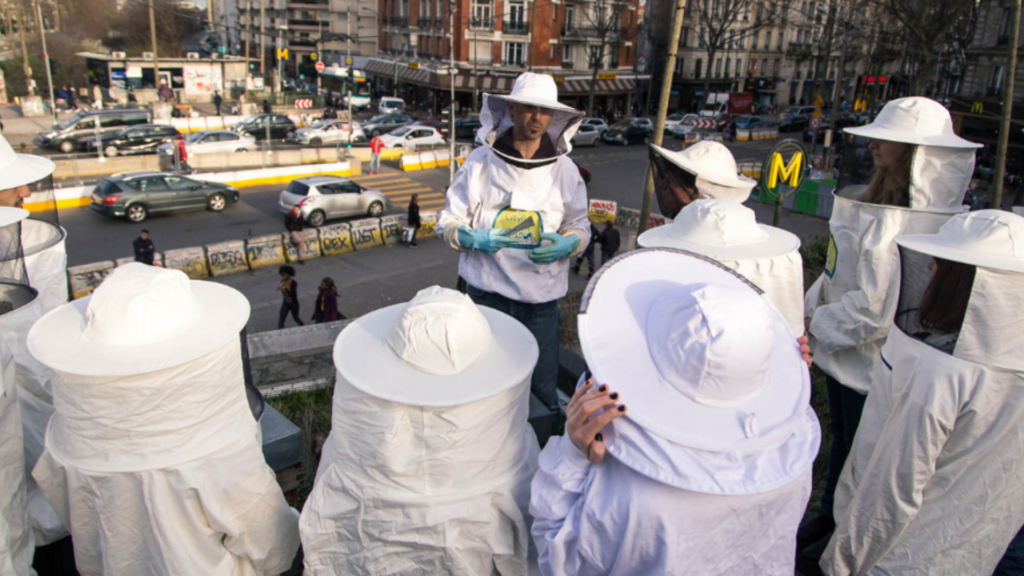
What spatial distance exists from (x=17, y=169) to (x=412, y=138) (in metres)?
28.3

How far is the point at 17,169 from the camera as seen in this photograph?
3656 mm

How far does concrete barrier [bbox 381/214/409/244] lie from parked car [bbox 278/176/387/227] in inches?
83.0

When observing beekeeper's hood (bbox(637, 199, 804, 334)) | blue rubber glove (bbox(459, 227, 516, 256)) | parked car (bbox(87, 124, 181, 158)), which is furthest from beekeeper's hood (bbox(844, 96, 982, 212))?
parked car (bbox(87, 124, 181, 158))

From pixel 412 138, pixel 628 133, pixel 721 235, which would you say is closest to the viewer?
pixel 721 235

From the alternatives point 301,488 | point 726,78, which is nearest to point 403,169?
point 301,488

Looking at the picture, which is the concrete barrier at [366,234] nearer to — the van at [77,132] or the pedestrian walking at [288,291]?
the pedestrian walking at [288,291]

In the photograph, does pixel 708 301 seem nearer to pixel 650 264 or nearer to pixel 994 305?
pixel 650 264

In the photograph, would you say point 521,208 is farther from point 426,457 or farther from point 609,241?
point 609,241

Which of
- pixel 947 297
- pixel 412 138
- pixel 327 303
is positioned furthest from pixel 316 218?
pixel 947 297

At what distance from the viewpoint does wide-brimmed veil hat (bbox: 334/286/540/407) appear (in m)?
2.66

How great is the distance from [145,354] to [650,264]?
2.01m

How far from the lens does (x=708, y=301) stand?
6.46 feet

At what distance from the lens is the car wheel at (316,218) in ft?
64.8

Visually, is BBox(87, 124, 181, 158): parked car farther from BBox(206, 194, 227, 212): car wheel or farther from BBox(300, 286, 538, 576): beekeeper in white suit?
BBox(300, 286, 538, 576): beekeeper in white suit
